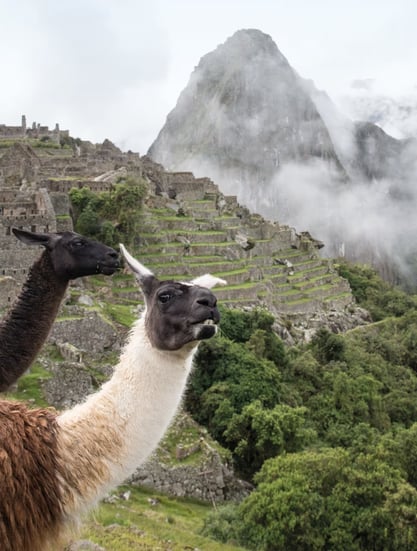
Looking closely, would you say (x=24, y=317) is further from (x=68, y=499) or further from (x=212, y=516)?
(x=212, y=516)

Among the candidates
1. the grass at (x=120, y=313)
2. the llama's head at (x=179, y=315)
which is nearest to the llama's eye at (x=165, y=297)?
the llama's head at (x=179, y=315)

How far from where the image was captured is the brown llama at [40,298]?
3.62 m

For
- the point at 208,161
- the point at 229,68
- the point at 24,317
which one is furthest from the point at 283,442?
the point at 229,68

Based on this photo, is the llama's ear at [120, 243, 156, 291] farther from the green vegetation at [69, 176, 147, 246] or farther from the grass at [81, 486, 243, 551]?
the green vegetation at [69, 176, 147, 246]

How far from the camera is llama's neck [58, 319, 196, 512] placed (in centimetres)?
252

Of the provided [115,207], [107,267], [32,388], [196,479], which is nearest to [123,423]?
[107,267]

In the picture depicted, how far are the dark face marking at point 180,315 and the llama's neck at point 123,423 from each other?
0.28 feet

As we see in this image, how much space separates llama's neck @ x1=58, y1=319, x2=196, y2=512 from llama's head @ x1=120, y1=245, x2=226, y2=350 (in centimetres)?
8

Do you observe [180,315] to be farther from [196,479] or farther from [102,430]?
[196,479]

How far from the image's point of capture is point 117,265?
3551 mm

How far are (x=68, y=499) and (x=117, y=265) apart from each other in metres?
1.46

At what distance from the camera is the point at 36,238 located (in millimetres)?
3566

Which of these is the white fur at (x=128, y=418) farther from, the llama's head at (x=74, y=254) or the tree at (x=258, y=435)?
the tree at (x=258, y=435)

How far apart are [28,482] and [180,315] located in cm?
92
